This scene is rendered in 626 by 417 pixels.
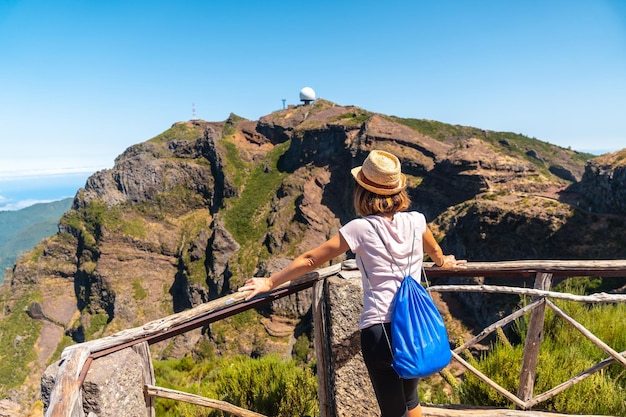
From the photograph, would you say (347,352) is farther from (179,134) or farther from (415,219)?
(179,134)

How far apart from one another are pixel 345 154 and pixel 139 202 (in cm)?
5441

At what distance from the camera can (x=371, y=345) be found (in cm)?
250

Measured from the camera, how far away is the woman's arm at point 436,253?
2861 millimetres

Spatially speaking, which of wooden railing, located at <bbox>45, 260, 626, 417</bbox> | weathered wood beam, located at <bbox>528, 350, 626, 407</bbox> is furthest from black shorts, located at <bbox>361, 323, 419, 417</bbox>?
weathered wood beam, located at <bbox>528, 350, 626, 407</bbox>

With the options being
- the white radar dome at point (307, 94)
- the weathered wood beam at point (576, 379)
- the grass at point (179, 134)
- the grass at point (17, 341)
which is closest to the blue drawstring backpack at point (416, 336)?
the weathered wood beam at point (576, 379)

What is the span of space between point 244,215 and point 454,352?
8270 centimetres

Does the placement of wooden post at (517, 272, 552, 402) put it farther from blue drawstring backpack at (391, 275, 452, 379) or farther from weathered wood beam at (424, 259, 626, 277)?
blue drawstring backpack at (391, 275, 452, 379)

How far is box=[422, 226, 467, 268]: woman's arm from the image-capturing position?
2.86 metres

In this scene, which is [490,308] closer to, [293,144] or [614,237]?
[614,237]

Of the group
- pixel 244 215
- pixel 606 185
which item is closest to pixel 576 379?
pixel 606 185

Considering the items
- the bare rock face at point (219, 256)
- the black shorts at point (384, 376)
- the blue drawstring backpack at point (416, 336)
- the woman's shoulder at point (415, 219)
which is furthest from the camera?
the bare rock face at point (219, 256)

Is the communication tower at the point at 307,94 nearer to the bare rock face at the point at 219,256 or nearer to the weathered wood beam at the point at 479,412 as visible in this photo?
the bare rock face at the point at 219,256

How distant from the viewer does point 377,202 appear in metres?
2.56

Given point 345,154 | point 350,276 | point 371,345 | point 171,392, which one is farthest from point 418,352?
point 345,154
